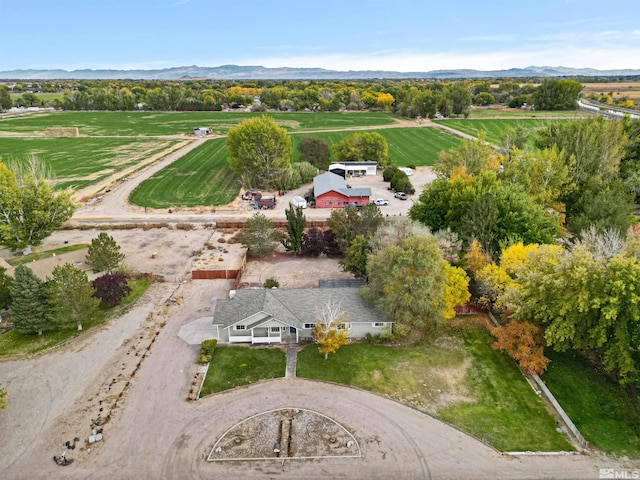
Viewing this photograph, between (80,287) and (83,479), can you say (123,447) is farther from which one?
(80,287)

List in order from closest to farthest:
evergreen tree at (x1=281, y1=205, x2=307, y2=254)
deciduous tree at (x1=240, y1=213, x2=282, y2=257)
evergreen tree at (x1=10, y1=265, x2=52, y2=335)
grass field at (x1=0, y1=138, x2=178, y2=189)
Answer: evergreen tree at (x1=10, y1=265, x2=52, y2=335) < evergreen tree at (x1=281, y1=205, x2=307, y2=254) < deciduous tree at (x1=240, y1=213, x2=282, y2=257) < grass field at (x1=0, y1=138, x2=178, y2=189)

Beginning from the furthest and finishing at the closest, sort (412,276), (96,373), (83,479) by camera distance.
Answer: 1. (412,276)
2. (96,373)
3. (83,479)

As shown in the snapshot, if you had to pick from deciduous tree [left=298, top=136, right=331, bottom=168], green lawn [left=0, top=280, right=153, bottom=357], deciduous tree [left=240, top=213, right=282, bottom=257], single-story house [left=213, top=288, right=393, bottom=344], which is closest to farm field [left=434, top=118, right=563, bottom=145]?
deciduous tree [left=298, top=136, right=331, bottom=168]

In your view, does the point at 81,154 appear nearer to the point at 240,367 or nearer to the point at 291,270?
the point at 291,270

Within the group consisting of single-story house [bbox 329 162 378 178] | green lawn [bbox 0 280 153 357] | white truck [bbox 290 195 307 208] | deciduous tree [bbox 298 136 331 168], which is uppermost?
deciduous tree [bbox 298 136 331 168]

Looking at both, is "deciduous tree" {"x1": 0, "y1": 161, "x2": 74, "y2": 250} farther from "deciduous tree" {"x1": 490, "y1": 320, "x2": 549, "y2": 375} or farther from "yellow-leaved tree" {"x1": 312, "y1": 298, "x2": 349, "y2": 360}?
"deciduous tree" {"x1": 490, "y1": 320, "x2": 549, "y2": 375}

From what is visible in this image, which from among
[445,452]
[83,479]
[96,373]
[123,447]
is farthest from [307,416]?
[96,373]
